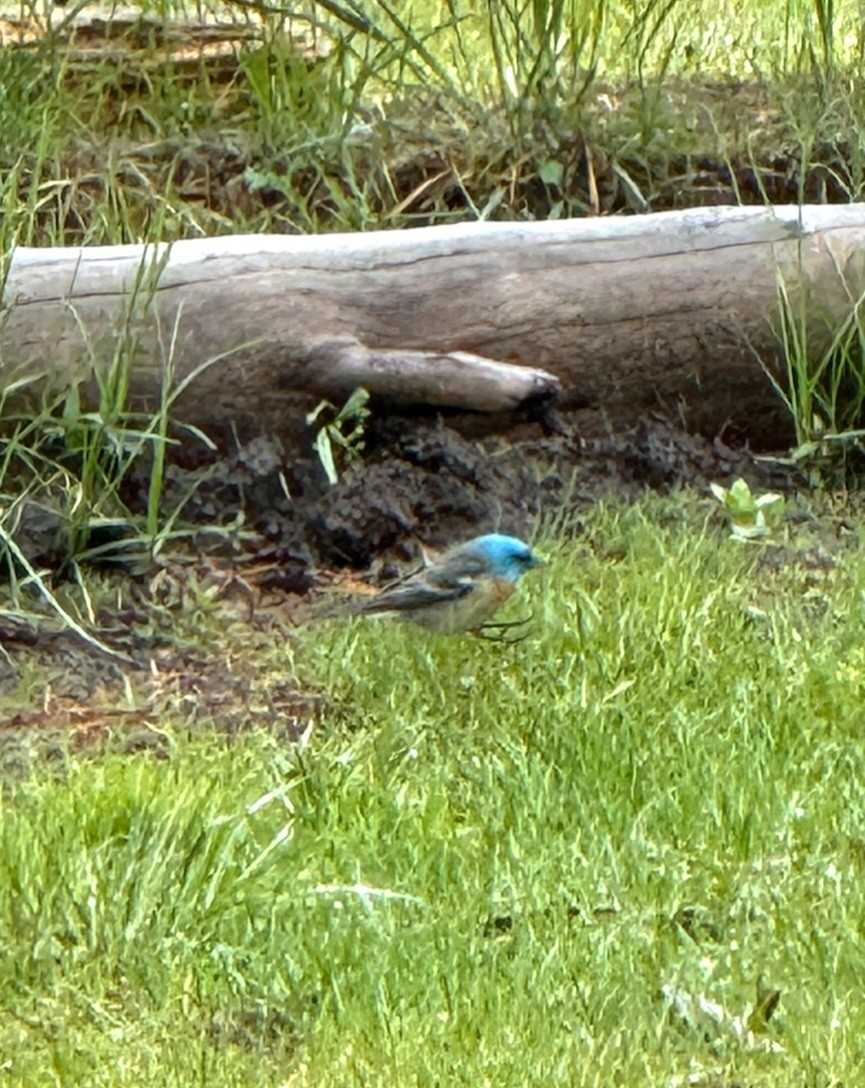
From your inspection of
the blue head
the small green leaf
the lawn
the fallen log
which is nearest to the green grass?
the lawn

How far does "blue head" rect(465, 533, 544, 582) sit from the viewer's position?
16.1 ft

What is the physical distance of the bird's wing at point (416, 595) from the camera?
4848 mm

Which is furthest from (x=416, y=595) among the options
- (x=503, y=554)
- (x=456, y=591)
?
(x=503, y=554)

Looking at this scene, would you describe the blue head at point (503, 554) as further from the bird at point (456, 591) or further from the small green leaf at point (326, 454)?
the small green leaf at point (326, 454)

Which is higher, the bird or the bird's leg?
the bird

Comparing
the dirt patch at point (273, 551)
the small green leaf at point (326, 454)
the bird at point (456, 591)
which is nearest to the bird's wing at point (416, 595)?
the bird at point (456, 591)

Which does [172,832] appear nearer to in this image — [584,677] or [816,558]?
[584,677]

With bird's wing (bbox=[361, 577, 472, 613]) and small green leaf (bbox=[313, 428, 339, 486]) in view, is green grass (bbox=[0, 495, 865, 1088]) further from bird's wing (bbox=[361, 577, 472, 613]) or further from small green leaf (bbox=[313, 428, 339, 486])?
small green leaf (bbox=[313, 428, 339, 486])

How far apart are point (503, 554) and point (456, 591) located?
0.61 ft

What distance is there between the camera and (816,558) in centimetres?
562

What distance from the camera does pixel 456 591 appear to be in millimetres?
4809

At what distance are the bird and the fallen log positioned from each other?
89 centimetres

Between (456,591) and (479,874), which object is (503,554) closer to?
(456,591)

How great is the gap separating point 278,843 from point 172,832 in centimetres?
26
